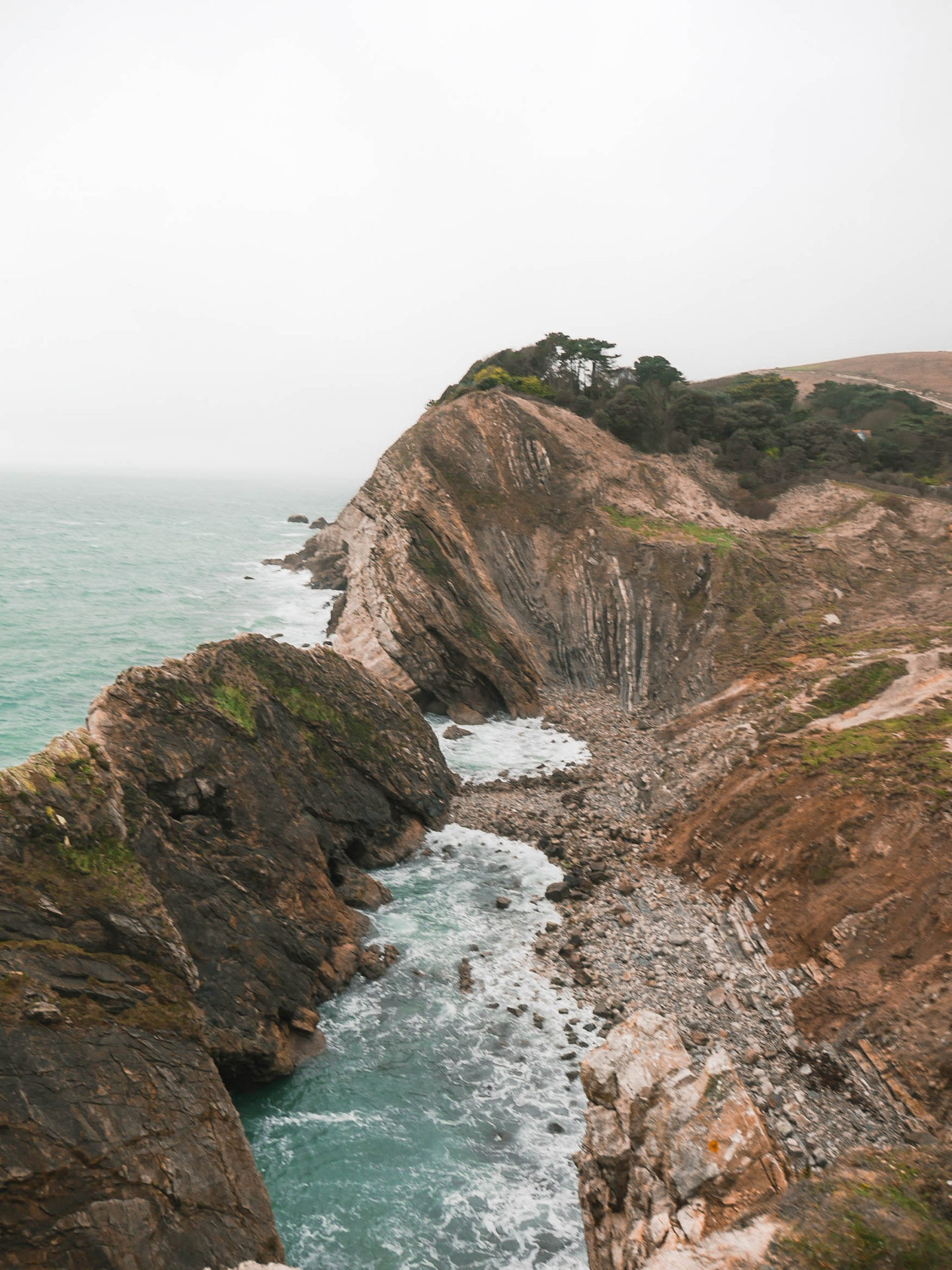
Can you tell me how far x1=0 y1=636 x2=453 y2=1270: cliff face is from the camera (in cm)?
929

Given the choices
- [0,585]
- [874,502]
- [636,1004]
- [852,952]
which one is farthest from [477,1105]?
[0,585]

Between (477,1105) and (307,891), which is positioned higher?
(307,891)

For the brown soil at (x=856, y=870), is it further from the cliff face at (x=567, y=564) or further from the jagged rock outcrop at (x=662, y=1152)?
the cliff face at (x=567, y=564)

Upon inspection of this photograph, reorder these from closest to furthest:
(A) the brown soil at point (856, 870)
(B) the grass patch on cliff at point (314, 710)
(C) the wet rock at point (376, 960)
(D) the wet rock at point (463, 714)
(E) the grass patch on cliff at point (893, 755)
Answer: (A) the brown soil at point (856, 870), (E) the grass patch on cliff at point (893, 755), (C) the wet rock at point (376, 960), (B) the grass patch on cliff at point (314, 710), (D) the wet rock at point (463, 714)

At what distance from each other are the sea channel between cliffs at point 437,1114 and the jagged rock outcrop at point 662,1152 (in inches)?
63.7

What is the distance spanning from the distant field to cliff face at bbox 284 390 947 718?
34.2 meters

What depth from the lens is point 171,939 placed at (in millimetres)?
13062

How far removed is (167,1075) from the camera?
36.7 ft

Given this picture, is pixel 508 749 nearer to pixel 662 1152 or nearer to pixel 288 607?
pixel 662 1152

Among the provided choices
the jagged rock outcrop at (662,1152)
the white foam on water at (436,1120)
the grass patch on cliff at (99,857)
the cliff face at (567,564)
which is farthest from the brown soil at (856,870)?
the grass patch on cliff at (99,857)

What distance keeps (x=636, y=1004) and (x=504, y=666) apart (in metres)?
20.8

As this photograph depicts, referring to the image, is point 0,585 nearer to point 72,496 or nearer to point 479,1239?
point 479,1239

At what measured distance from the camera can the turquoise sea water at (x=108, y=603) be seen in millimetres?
38031

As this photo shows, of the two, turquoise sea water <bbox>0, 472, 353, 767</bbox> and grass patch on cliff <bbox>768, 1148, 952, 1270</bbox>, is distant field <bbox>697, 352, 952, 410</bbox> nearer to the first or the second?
turquoise sea water <bbox>0, 472, 353, 767</bbox>
